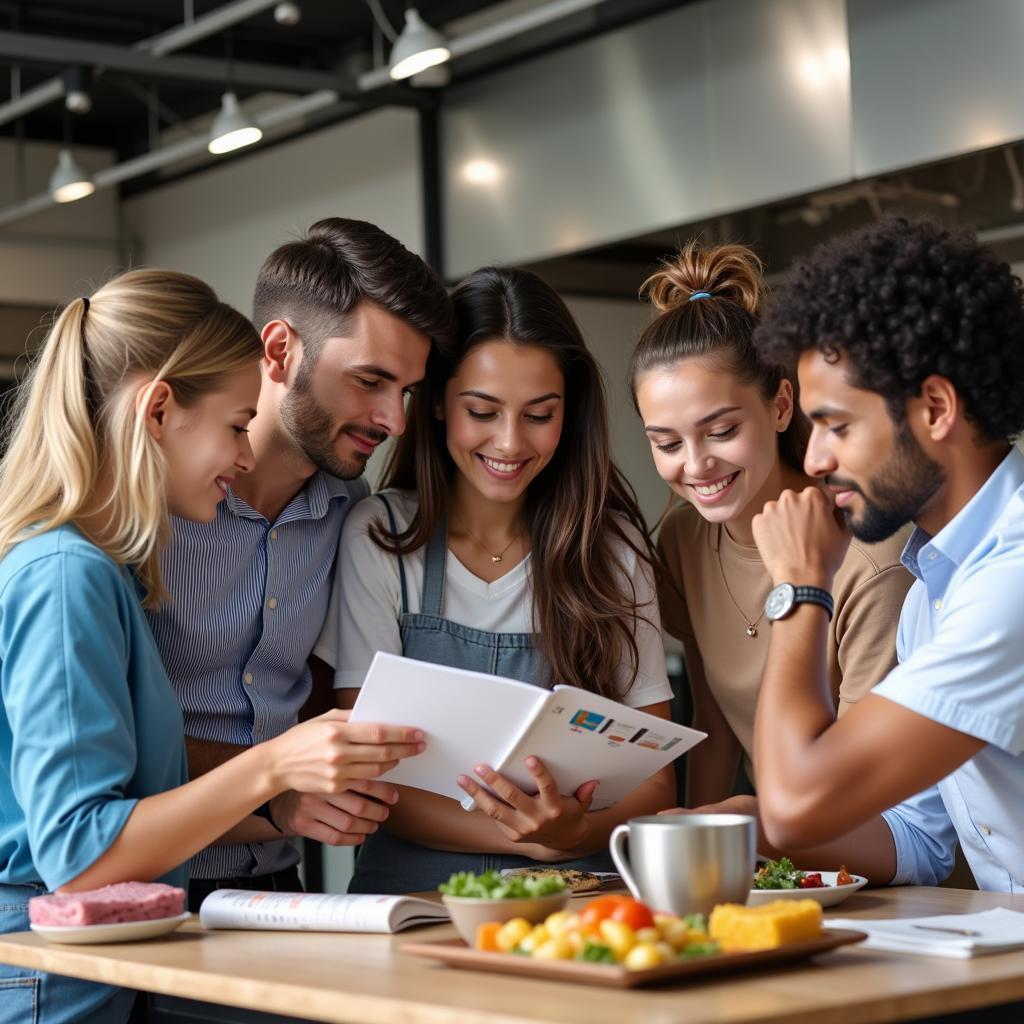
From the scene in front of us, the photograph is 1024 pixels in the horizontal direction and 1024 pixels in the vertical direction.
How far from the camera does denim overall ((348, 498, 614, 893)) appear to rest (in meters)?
2.35

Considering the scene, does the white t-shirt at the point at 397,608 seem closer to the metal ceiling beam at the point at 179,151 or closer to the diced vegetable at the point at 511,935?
the diced vegetable at the point at 511,935

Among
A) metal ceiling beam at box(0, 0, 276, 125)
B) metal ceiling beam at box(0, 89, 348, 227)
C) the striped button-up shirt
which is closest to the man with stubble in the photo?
the striped button-up shirt

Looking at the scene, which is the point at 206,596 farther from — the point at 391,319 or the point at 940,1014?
the point at 940,1014

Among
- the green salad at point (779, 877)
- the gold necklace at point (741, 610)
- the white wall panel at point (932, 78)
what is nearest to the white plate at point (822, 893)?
the green salad at point (779, 877)

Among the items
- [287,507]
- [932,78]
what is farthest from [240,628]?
[932,78]

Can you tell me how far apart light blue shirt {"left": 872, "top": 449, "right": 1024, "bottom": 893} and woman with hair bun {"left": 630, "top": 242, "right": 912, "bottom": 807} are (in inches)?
7.0

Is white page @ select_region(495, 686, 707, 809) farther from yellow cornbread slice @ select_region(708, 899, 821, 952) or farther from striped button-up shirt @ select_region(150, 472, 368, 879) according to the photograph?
striped button-up shirt @ select_region(150, 472, 368, 879)

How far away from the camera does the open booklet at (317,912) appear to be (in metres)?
1.69

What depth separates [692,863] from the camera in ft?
5.03

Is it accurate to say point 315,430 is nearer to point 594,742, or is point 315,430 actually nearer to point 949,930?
point 594,742

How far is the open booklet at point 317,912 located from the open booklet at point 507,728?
0.65 ft

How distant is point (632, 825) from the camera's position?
157cm

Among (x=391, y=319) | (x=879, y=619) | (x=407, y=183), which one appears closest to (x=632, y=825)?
(x=879, y=619)

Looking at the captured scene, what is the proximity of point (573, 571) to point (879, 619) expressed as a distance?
46 centimetres
